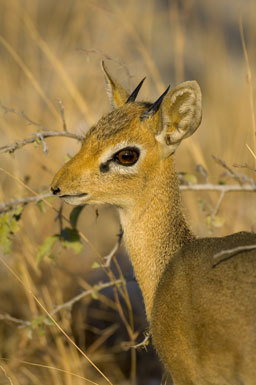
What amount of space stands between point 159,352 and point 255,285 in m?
0.66

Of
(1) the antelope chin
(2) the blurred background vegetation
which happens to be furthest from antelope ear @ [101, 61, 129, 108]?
(1) the antelope chin

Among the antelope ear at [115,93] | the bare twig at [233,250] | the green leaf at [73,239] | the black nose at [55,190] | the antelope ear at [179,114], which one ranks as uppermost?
the antelope ear at [115,93]

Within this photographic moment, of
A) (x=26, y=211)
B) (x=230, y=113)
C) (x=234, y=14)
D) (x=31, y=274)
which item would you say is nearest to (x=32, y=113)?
(x=26, y=211)

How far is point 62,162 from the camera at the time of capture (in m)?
6.35

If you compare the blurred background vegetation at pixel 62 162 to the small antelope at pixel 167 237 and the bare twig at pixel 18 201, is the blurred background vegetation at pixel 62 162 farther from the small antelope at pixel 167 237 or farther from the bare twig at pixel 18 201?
the small antelope at pixel 167 237

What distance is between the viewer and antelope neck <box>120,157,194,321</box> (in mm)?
3307

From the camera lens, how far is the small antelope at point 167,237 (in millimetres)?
2705

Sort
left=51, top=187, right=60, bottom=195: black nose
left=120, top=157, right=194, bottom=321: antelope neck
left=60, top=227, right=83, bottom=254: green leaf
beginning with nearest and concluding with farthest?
left=51, top=187, right=60, bottom=195: black nose
left=120, top=157, right=194, bottom=321: antelope neck
left=60, top=227, right=83, bottom=254: green leaf

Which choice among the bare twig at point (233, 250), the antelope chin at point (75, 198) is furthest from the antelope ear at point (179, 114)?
the bare twig at point (233, 250)

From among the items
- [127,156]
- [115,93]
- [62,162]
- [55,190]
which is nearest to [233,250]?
[127,156]

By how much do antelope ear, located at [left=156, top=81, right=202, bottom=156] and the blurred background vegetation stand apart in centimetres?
53

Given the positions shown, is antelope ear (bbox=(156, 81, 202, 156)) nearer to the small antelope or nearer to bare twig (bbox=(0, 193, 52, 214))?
the small antelope

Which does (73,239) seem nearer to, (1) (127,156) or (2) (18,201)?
(2) (18,201)

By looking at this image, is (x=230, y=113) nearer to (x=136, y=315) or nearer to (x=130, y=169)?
(x=136, y=315)
